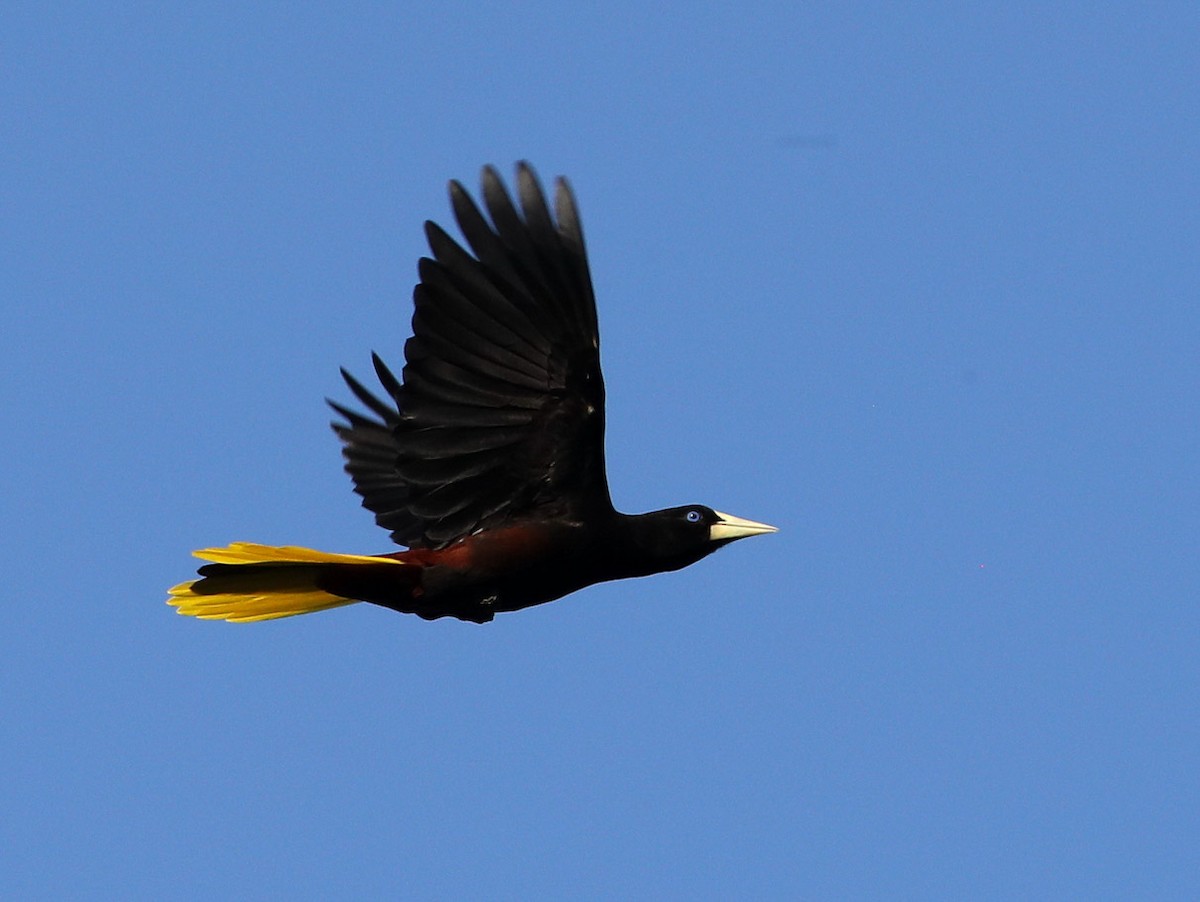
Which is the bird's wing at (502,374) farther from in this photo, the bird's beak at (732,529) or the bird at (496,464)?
the bird's beak at (732,529)

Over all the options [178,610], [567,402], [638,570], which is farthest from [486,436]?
[178,610]

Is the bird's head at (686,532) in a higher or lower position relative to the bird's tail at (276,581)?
higher

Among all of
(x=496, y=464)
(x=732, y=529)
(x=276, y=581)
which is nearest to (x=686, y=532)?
(x=732, y=529)

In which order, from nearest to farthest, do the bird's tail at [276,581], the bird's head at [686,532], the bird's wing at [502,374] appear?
the bird's wing at [502,374] → the bird's tail at [276,581] → the bird's head at [686,532]

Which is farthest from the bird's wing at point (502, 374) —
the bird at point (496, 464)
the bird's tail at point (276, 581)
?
the bird's tail at point (276, 581)

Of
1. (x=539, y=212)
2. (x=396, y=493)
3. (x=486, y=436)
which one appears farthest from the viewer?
(x=396, y=493)

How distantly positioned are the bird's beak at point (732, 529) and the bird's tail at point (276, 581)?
4.85ft

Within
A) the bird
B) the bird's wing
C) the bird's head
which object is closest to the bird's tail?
the bird

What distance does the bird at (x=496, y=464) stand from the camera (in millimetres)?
8570

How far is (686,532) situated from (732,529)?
0.25 meters

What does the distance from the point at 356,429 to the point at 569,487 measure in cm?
235

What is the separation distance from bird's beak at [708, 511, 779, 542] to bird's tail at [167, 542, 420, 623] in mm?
1477

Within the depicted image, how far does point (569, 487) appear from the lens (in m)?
9.17

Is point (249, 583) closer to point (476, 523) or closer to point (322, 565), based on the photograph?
point (322, 565)
